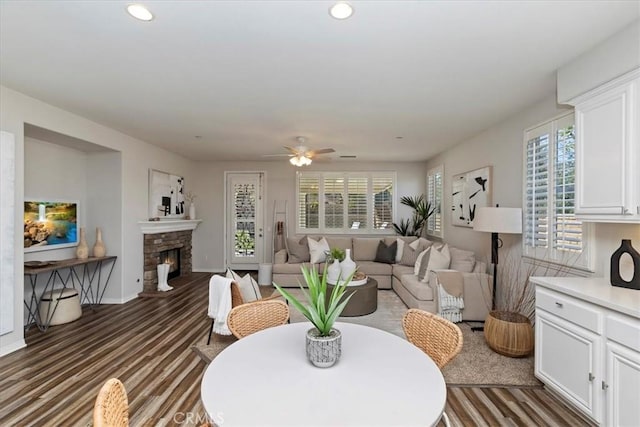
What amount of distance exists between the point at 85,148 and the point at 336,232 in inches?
193

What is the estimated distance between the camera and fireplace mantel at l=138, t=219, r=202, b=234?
5.39 meters

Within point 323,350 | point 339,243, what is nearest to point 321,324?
point 323,350

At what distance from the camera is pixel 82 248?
4.47 meters

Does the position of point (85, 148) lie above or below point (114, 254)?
above

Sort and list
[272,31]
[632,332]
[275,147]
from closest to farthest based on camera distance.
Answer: [632,332] → [272,31] → [275,147]

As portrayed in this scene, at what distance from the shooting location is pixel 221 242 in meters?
7.36

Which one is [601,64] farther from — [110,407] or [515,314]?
[110,407]

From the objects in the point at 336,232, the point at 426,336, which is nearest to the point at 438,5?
the point at 426,336

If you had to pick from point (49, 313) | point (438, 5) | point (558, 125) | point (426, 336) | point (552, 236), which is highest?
point (438, 5)

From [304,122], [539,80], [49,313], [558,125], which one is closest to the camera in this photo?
[539,80]

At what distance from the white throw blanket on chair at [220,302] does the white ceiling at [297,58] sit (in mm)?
1975

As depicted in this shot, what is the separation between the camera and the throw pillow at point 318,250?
6035mm

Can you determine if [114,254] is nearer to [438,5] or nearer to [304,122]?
[304,122]

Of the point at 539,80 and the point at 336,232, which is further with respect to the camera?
the point at 336,232
